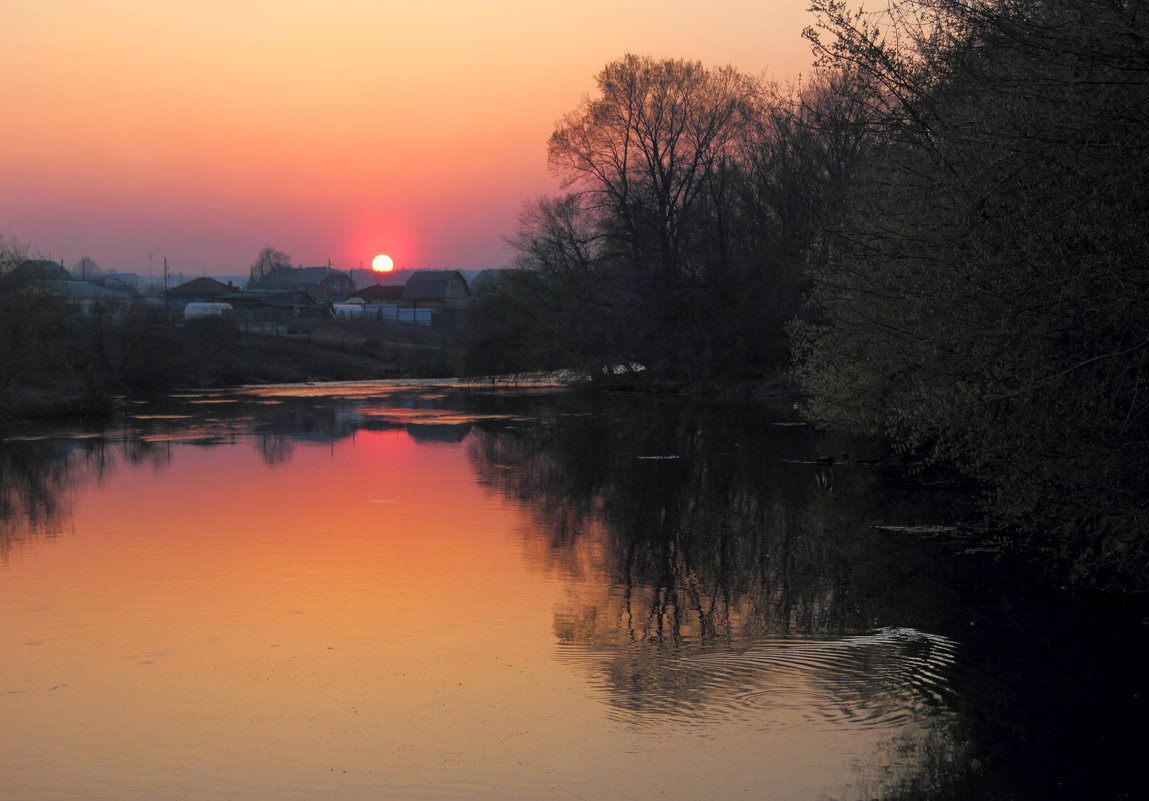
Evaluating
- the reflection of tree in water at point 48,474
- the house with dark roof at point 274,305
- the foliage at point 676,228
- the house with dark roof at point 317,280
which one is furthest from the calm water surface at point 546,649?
the house with dark roof at point 317,280

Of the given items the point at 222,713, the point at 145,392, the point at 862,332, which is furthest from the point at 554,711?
the point at 145,392

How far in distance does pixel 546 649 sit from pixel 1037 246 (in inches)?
235

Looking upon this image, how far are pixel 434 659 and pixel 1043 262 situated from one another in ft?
22.1

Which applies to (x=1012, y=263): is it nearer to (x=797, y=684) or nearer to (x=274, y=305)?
(x=797, y=684)

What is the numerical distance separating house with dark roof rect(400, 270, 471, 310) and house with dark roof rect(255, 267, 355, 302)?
20826 millimetres

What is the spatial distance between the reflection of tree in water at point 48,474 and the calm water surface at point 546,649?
0.53 feet

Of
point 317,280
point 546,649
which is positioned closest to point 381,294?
point 317,280

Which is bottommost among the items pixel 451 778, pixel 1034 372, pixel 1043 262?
pixel 451 778

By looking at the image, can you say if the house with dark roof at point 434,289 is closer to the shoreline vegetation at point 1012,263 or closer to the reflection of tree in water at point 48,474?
the reflection of tree in water at point 48,474

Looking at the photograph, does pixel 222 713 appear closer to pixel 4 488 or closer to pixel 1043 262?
pixel 1043 262

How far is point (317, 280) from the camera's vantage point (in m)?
185

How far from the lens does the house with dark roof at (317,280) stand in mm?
178250

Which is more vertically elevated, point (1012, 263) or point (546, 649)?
point (1012, 263)

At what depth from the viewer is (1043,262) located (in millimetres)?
10062
